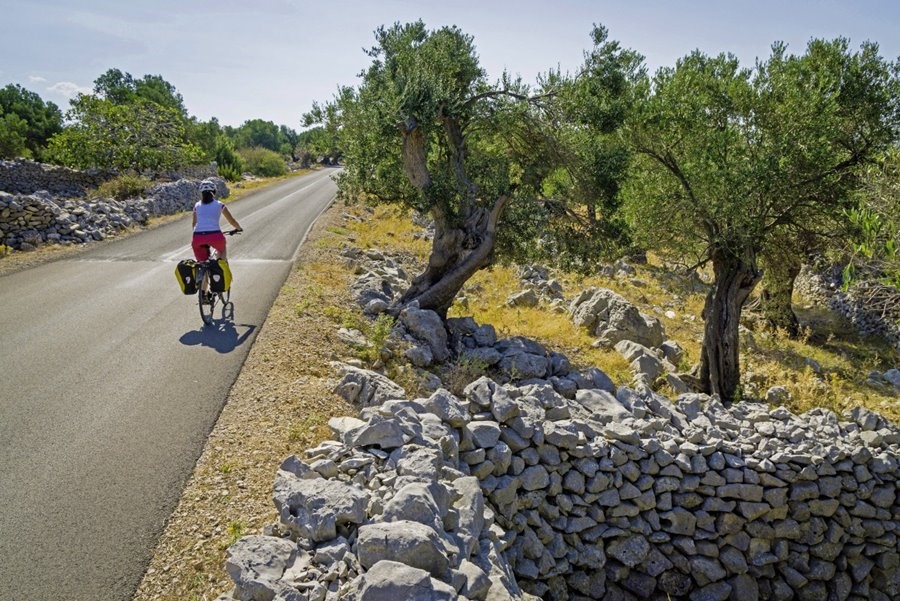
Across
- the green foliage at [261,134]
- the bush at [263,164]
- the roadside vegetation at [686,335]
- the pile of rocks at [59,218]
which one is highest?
the green foliage at [261,134]

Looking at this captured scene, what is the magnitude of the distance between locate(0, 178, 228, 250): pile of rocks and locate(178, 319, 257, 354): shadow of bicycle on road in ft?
34.5

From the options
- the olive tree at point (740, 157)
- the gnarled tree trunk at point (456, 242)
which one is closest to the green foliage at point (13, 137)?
the gnarled tree trunk at point (456, 242)

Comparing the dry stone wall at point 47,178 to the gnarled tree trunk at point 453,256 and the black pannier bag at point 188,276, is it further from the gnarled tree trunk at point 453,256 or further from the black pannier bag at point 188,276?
the gnarled tree trunk at point 453,256

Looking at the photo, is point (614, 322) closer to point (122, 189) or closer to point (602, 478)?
point (602, 478)

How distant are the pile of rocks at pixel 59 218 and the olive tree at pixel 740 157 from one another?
58.0 ft

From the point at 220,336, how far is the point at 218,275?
1158mm

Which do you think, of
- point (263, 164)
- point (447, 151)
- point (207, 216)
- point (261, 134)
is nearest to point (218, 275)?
point (207, 216)

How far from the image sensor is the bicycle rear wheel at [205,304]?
10070 millimetres

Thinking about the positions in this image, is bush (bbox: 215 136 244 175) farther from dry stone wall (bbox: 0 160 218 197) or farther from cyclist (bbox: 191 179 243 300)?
cyclist (bbox: 191 179 243 300)

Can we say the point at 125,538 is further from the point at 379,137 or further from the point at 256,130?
the point at 256,130

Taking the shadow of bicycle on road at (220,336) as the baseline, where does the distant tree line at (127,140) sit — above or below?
above

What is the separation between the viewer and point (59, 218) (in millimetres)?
18031

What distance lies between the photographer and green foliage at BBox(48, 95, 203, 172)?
3108 cm

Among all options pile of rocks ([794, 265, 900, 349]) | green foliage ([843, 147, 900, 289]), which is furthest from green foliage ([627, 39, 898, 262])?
pile of rocks ([794, 265, 900, 349])
